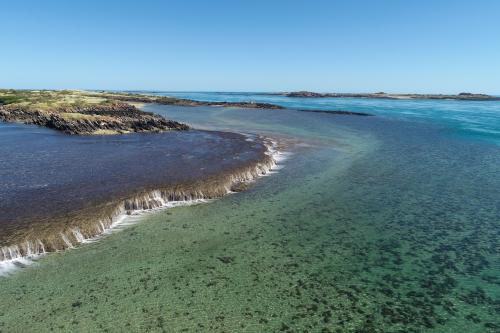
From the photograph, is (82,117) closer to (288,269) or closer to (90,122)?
(90,122)

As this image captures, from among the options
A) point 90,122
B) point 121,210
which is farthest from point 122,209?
point 90,122

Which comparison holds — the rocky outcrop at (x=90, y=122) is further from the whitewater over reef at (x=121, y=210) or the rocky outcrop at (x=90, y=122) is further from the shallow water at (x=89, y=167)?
the whitewater over reef at (x=121, y=210)

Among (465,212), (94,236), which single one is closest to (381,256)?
(465,212)

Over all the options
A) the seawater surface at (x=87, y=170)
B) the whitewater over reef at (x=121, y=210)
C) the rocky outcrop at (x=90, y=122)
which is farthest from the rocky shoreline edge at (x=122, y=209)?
the rocky outcrop at (x=90, y=122)

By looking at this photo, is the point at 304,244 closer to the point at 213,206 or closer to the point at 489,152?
the point at 213,206

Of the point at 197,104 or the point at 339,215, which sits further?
the point at 197,104

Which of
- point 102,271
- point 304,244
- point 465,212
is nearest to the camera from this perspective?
point 102,271

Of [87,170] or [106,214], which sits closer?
[106,214]
